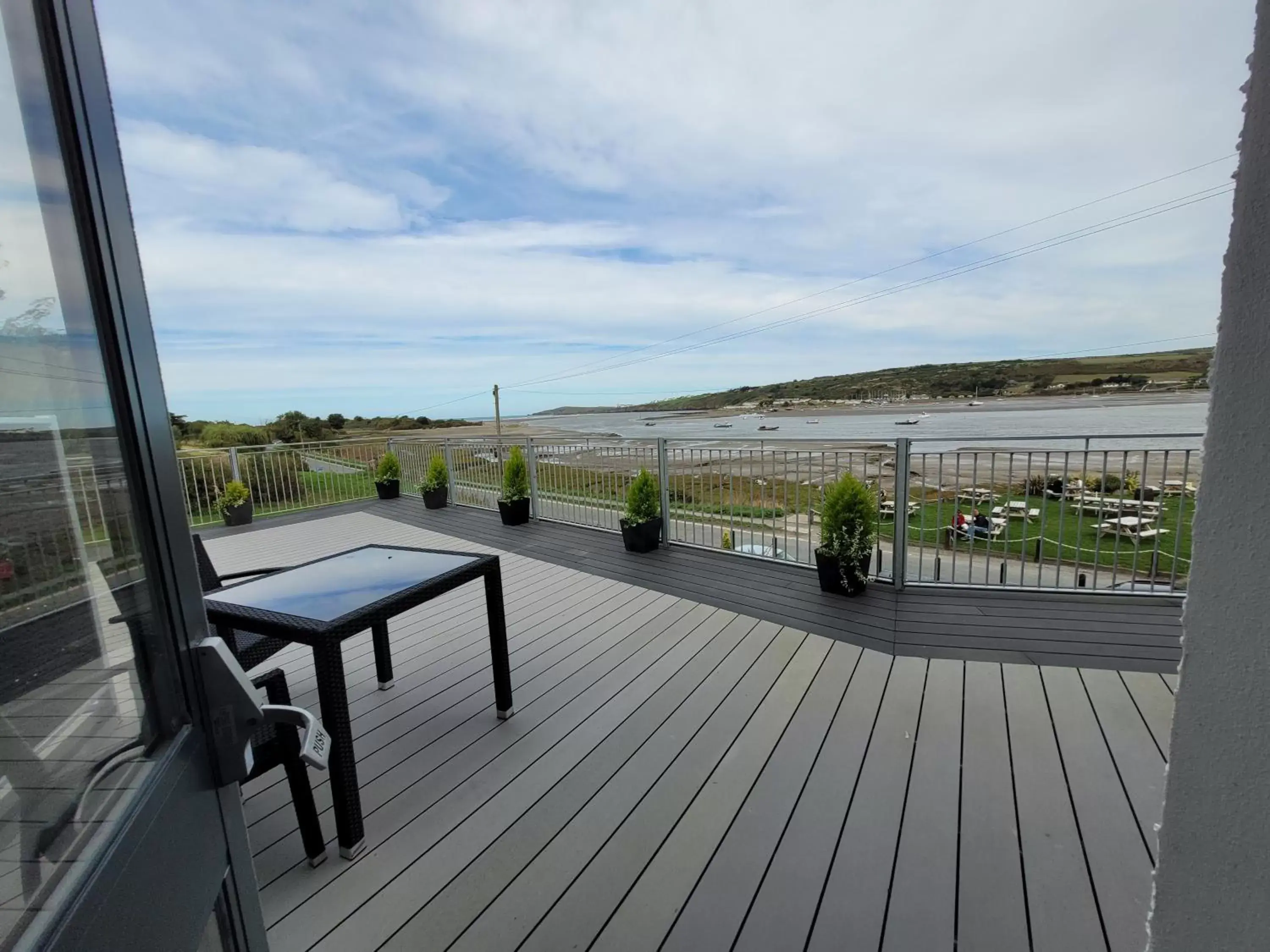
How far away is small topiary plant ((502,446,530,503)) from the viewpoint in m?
6.48

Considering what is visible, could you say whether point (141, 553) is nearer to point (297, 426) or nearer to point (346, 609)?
point (346, 609)

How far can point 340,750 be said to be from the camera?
1.67m

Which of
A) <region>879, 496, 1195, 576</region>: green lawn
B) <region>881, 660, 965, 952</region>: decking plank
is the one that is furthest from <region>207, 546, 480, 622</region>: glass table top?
<region>879, 496, 1195, 576</region>: green lawn

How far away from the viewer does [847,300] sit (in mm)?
23781

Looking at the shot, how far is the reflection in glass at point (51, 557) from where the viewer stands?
1.46 feet

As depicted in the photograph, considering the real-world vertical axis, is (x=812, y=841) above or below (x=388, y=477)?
below

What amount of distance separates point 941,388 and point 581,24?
34.7ft

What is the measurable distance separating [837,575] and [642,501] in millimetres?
1973

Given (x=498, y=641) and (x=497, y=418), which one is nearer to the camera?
(x=498, y=641)

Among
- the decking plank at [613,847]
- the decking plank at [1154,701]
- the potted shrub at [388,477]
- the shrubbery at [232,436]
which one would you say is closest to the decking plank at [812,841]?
the decking plank at [613,847]

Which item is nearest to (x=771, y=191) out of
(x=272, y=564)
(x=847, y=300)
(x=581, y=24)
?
(x=581, y=24)

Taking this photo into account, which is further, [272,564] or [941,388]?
[941,388]

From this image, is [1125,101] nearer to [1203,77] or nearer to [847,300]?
[1203,77]

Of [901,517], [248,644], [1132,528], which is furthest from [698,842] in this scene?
[1132,528]
